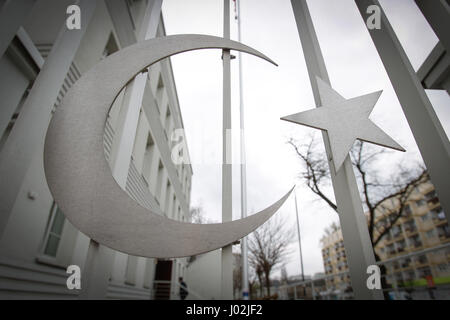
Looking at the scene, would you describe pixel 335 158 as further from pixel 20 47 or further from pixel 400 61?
pixel 20 47

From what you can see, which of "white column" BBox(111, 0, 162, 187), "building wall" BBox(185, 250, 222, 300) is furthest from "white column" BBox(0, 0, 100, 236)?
"building wall" BBox(185, 250, 222, 300)

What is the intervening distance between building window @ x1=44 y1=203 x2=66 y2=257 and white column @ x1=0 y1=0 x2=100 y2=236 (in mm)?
3636

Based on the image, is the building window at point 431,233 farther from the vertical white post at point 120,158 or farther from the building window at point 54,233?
the vertical white post at point 120,158

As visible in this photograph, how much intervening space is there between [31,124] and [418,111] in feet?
10.5

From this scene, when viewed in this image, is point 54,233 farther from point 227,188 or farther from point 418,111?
point 418,111

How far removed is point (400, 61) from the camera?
1.94 metres

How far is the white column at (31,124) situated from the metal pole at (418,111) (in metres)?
2.95

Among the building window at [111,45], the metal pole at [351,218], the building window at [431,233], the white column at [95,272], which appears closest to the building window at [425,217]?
the building window at [431,233]

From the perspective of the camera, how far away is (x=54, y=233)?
518cm

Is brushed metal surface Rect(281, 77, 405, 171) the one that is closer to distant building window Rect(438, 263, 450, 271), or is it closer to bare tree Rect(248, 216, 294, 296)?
distant building window Rect(438, 263, 450, 271)

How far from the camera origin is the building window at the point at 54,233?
4941 millimetres

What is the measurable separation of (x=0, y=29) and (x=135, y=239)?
7.37 ft

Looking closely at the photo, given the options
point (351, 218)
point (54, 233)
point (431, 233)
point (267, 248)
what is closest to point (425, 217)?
point (431, 233)
